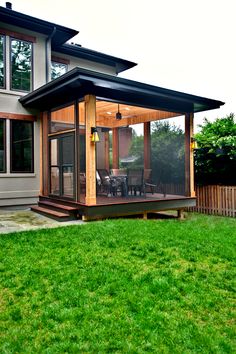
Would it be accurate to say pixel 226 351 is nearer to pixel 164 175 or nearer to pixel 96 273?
pixel 96 273

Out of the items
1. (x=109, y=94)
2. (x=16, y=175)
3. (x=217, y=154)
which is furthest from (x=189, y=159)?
(x=16, y=175)

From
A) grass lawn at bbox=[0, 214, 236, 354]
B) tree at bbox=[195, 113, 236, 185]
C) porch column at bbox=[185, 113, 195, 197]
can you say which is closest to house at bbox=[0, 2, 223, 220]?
porch column at bbox=[185, 113, 195, 197]

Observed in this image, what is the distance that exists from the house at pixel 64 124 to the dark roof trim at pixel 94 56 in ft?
0.17

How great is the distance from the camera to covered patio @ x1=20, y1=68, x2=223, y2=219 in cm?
739

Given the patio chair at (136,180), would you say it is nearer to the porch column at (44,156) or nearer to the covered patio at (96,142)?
the covered patio at (96,142)

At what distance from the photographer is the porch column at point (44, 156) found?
9310 mm

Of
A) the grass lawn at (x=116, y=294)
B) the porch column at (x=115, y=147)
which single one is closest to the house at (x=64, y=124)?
the porch column at (x=115, y=147)

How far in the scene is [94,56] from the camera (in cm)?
1234

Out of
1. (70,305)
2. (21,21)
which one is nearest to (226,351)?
(70,305)

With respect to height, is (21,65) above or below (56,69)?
below

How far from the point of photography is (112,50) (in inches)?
1267

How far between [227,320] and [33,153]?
8131 millimetres

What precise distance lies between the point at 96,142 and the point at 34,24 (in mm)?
4316

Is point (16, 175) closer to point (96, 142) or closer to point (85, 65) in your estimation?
point (96, 142)
